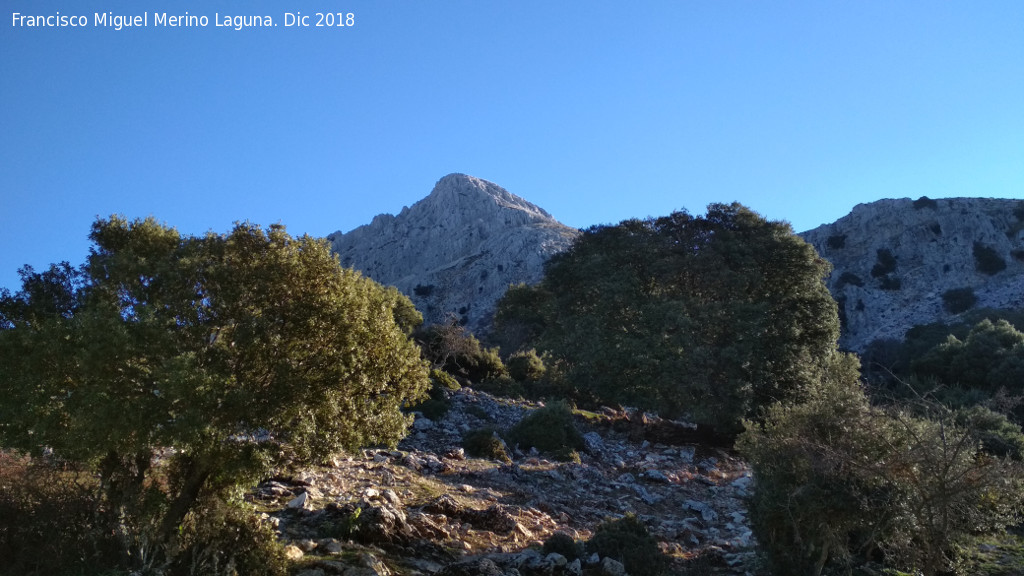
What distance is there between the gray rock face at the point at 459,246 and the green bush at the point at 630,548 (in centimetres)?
6299

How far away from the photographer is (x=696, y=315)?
79.1 ft

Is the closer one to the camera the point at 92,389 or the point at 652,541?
the point at 92,389

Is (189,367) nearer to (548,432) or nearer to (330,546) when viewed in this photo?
(330,546)

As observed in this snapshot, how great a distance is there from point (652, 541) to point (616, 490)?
6.32m

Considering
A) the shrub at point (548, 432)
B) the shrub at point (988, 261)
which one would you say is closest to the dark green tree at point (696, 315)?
the shrub at point (548, 432)

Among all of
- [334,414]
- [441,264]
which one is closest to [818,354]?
[334,414]

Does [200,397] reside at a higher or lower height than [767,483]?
higher

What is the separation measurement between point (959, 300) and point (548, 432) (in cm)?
5765

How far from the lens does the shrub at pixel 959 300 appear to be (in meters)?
59.0

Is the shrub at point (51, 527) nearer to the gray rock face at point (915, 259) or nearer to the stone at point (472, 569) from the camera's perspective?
the stone at point (472, 569)

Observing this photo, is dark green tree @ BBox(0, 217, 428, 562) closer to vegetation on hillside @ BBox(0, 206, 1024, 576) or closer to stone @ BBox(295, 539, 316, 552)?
vegetation on hillside @ BBox(0, 206, 1024, 576)

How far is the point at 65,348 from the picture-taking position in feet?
25.0

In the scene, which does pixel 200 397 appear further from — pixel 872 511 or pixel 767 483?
pixel 872 511

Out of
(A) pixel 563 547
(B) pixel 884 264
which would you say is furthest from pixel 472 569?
(B) pixel 884 264
